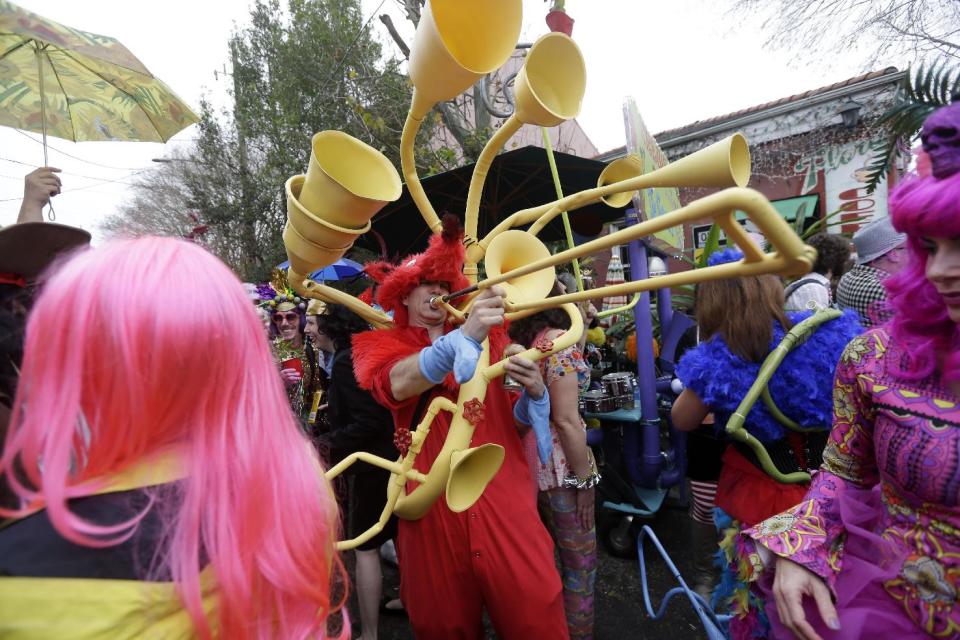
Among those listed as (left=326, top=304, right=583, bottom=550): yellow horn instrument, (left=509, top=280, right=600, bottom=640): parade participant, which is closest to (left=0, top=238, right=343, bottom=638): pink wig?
(left=326, top=304, right=583, bottom=550): yellow horn instrument

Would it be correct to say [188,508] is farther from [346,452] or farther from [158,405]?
[346,452]

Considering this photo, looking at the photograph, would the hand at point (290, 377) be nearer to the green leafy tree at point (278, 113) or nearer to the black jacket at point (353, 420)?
the black jacket at point (353, 420)

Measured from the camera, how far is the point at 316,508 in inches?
36.4

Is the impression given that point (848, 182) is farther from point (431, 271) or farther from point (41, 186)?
point (41, 186)

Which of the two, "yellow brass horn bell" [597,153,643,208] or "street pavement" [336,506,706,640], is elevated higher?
"yellow brass horn bell" [597,153,643,208]

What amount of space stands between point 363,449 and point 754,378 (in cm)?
185

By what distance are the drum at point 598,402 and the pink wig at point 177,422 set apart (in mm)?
2707

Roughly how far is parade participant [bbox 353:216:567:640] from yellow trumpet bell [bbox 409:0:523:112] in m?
0.37

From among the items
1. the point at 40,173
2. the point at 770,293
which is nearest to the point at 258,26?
the point at 40,173

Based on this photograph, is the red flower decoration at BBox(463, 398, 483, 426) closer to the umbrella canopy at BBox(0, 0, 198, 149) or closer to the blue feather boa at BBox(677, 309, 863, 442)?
A: the blue feather boa at BBox(677, 309, 863, 442)

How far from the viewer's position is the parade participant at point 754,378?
6.22ft

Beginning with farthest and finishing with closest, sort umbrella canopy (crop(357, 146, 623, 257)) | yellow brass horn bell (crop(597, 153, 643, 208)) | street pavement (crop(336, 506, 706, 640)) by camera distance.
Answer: umbrella canopy (crop(357, 146, 623, 257)) < street pavement (crop(336, 506, 706, 640)) < yellow brass horn bell (crop(597, 153, 643, 208))

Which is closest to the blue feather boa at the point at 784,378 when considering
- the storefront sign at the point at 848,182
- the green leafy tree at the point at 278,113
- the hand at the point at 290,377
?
the hand at the point at 290,377

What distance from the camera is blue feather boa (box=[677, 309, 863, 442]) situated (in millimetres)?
1866
